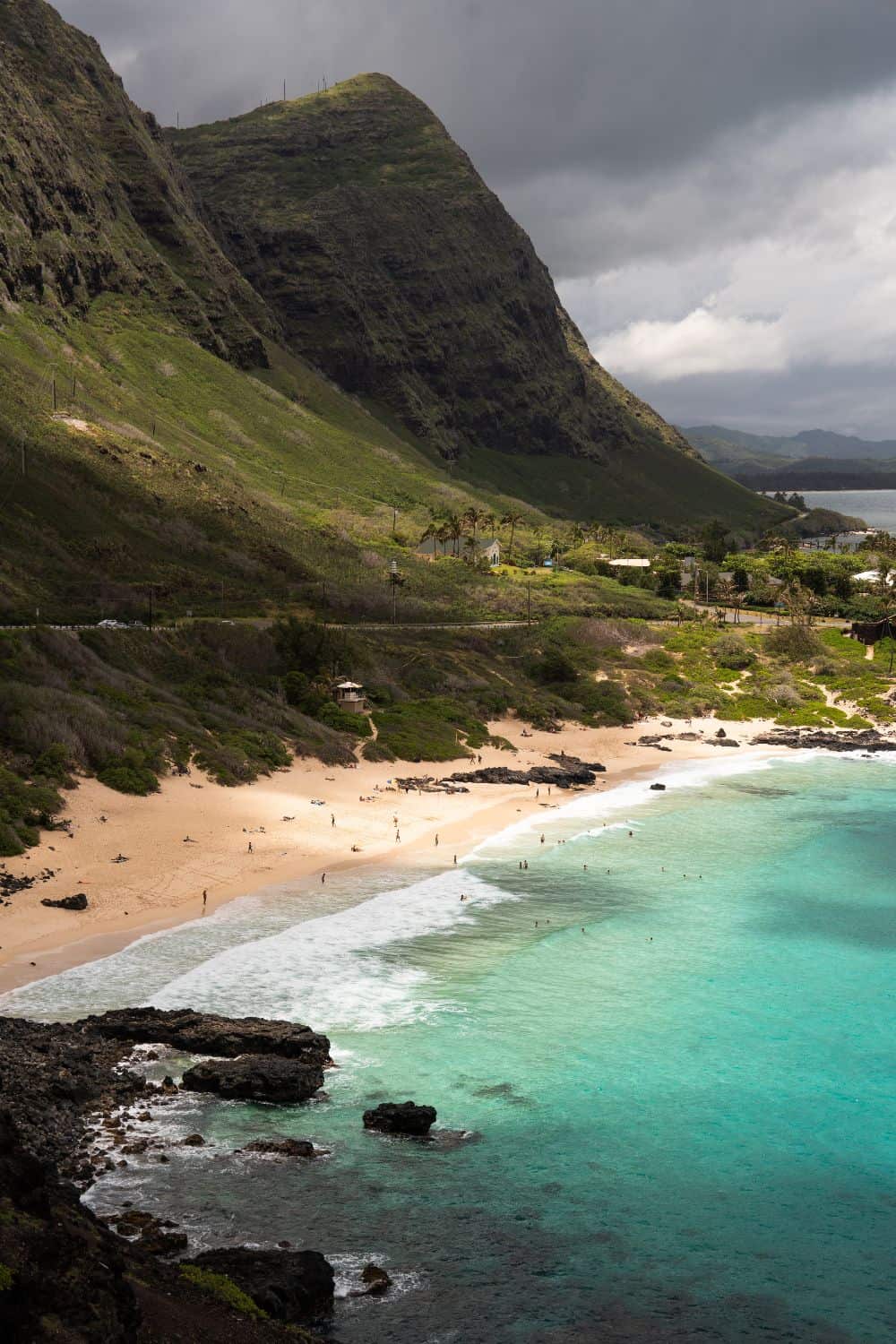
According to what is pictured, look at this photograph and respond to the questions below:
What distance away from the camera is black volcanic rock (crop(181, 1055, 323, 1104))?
21.4 meters

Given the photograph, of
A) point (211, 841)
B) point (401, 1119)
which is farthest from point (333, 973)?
point (211, 841)

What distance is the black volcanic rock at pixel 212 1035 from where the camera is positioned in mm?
22938

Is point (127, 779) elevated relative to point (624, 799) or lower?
elevated

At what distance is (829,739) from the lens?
70250 mm

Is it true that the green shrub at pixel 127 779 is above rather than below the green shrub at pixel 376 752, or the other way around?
above

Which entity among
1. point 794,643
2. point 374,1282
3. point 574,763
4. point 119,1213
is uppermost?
point 794,643

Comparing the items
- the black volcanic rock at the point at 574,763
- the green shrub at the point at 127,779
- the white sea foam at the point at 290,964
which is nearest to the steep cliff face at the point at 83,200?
the black volcanic rock at the point at 574,763

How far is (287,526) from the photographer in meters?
120

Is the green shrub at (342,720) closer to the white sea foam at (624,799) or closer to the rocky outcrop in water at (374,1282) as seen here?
the white sea foam at (624,799)

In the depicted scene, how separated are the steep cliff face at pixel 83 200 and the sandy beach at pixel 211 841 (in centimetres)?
11375

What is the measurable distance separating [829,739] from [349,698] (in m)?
30.7

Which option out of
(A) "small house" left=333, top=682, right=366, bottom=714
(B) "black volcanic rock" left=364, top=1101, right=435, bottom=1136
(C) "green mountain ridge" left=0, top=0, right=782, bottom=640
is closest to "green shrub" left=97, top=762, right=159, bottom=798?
(A) "small house" left=333, top=682, right=366, bottom=714

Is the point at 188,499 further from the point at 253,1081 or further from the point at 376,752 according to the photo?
the point at 253,1081

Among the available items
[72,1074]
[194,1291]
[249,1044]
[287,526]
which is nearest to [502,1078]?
[249,1044]
